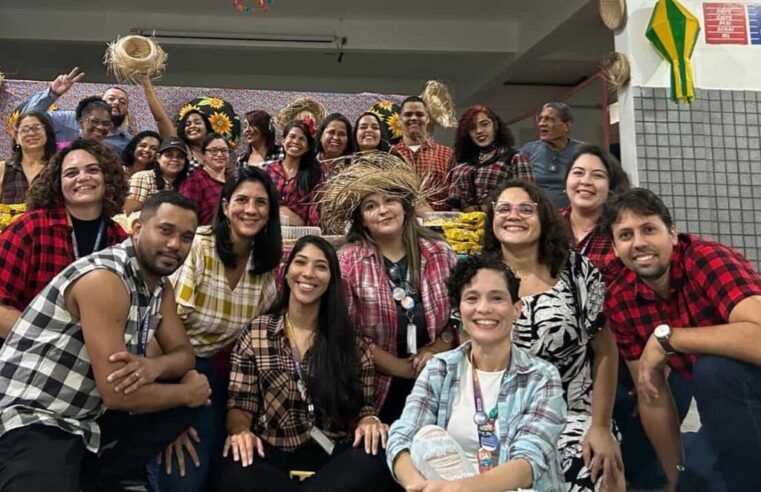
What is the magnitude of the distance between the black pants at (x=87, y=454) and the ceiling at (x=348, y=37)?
5464 millimetres

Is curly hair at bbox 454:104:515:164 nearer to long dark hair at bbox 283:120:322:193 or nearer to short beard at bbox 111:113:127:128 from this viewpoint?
long dark hair at bbox 283:120:322:193

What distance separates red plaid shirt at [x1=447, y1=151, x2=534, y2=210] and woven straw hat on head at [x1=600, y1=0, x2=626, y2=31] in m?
1.62

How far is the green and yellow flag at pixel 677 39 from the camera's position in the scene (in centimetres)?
457

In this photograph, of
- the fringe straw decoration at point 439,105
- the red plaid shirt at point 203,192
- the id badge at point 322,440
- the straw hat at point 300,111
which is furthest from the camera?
the straw hat at point 300,111

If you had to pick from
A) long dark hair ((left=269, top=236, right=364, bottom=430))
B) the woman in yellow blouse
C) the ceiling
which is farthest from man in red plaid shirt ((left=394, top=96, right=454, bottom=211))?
the ceiling

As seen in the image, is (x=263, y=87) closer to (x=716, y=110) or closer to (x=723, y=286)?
(x=716, y=110)

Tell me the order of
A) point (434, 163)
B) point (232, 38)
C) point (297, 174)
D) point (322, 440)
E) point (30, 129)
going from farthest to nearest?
point (232, 38), point (434, 163), point (297, 174), point (30, 129), point (322, 440)

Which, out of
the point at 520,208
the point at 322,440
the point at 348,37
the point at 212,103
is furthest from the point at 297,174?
the point at 348,37

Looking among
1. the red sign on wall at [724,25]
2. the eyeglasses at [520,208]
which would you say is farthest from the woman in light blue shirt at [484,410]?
the red sign on wall at [724,25]

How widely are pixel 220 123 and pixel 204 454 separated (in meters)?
3.05

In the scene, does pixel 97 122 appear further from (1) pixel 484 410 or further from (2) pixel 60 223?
(1) pixel 484 410

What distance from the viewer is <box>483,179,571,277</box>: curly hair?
2.27 meters

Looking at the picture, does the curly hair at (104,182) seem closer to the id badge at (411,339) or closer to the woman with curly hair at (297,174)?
the id badge at (411,339)

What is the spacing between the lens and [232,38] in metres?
7.84
